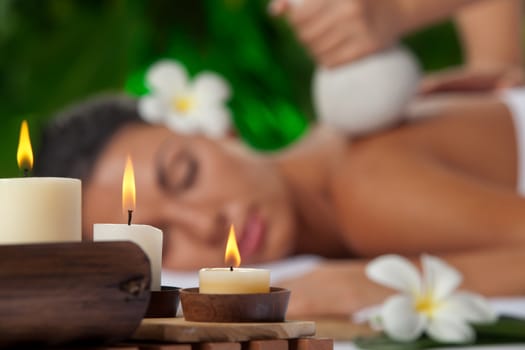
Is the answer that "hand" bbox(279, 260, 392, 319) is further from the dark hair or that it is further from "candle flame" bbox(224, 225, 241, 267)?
"candle flame" bbox(224, 225, 241, 267)

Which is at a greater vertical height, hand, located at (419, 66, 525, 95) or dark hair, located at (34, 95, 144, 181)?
hand, located at (419, 66, 525, 95)

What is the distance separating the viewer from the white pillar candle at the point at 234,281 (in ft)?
1.67

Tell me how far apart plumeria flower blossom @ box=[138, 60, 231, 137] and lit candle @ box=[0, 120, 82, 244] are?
1535mm

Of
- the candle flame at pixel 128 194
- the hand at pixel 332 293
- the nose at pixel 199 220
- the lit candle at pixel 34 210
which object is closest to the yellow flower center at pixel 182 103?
the nose at pixel 199 220

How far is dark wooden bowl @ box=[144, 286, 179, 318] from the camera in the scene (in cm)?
53

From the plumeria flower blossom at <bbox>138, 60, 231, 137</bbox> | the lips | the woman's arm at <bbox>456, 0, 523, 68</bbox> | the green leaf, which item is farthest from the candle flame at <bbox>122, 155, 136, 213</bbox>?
the woman's arm at <bbox>456, 0, 523, 68</bbox>

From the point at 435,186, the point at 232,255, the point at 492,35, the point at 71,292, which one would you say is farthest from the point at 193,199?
the point at 71,292

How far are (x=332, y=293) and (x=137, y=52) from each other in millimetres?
1716

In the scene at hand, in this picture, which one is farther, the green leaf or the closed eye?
the closed eye

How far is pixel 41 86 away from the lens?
3023mm

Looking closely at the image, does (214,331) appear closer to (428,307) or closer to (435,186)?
(428,307)

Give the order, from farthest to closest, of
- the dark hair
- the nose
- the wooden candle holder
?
the dark hair, the nose, the wooden candle holder

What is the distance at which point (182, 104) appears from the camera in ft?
7.00

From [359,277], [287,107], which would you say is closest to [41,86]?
[287,107]
